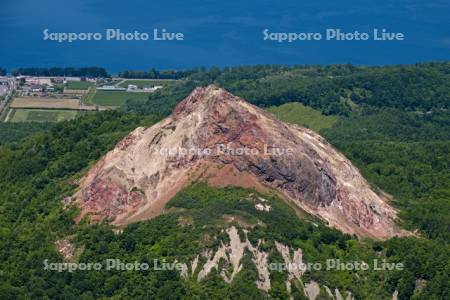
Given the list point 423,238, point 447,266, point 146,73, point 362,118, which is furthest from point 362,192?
point 146,73

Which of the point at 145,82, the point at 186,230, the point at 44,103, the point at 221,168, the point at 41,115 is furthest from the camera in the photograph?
the point at 145,82

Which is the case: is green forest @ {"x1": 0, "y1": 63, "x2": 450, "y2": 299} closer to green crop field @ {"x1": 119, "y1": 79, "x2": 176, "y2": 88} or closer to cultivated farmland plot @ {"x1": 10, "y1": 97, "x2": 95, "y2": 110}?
cultivated farmland plot @ {"x1": 10, "y1": 97, "x2": 95, "y2": 110}

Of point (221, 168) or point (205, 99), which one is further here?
point (205, 99)

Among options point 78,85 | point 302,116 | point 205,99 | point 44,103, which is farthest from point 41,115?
point 205,99

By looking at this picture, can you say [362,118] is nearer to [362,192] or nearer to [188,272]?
[362,192]

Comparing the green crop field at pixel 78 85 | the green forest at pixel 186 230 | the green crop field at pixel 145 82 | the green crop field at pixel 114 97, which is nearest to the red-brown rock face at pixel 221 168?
the green forest at pixel 186 230

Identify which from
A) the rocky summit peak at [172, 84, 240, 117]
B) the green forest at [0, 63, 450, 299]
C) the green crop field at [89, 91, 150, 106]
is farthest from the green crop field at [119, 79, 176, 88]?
the rocky summit peak at [172, 84, 240, 117]

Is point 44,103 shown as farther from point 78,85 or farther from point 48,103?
point 78,85
